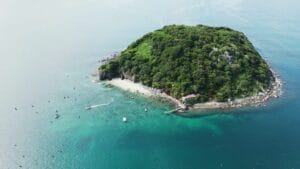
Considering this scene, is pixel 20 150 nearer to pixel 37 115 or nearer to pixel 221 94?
pixel 37 115

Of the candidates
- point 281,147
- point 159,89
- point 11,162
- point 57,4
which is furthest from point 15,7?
point 281,147

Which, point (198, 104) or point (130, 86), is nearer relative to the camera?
point (198, 104)

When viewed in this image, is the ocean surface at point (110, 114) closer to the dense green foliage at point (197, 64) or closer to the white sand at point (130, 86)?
the white sand at point (130, 86)

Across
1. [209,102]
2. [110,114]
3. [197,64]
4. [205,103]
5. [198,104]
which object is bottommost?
[110,114]

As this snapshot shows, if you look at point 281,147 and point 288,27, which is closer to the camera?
point 281,147

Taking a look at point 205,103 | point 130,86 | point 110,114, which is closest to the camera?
point 110,114

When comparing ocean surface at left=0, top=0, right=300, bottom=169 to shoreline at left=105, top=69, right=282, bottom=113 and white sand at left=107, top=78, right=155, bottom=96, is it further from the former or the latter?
white sand at left=107, top=78, right=155, bottom=96

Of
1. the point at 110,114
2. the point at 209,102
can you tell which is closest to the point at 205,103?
the point at 209,102

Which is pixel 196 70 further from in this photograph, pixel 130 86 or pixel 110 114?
pixel 110 114
